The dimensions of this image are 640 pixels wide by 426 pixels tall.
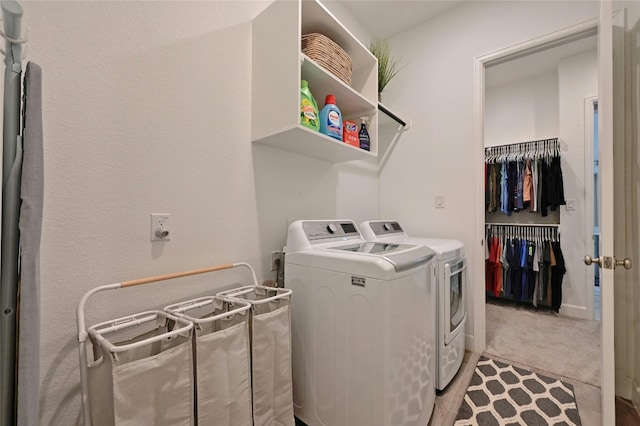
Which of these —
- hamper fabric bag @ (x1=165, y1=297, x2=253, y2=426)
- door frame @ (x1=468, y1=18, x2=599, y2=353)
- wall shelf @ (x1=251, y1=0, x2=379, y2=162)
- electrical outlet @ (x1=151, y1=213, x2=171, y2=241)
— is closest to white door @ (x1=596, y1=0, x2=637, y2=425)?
door frame @ (x1=468, y1=18, x2=599, y2=353)

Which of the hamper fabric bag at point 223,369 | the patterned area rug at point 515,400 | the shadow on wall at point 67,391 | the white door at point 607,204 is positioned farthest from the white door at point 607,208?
the shadow on wall at point 67,391

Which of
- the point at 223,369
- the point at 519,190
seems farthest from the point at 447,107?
the point at 223,369

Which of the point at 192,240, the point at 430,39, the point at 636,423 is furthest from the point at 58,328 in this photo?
the point at 430,39

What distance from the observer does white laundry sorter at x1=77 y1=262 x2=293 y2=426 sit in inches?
27.7

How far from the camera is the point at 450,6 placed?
221 centimetres

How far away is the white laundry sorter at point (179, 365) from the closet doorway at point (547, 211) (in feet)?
6.20

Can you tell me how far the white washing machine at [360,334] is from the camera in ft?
3.39

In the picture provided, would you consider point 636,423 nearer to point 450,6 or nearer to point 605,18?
point 605,18

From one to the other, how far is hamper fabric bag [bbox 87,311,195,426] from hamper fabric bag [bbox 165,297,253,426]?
0.13ft

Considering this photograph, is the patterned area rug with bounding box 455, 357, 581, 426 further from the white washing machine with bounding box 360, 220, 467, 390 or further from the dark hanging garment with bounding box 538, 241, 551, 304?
the dark hanging garment with bounding box 538, 241, 551, 304

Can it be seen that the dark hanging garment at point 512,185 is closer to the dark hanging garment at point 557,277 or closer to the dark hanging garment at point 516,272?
the dark hanging garment at point 516,272

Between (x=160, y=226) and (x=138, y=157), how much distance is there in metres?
0.28

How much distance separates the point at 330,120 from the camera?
1.51 metres

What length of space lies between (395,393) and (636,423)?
1429 millimetres
